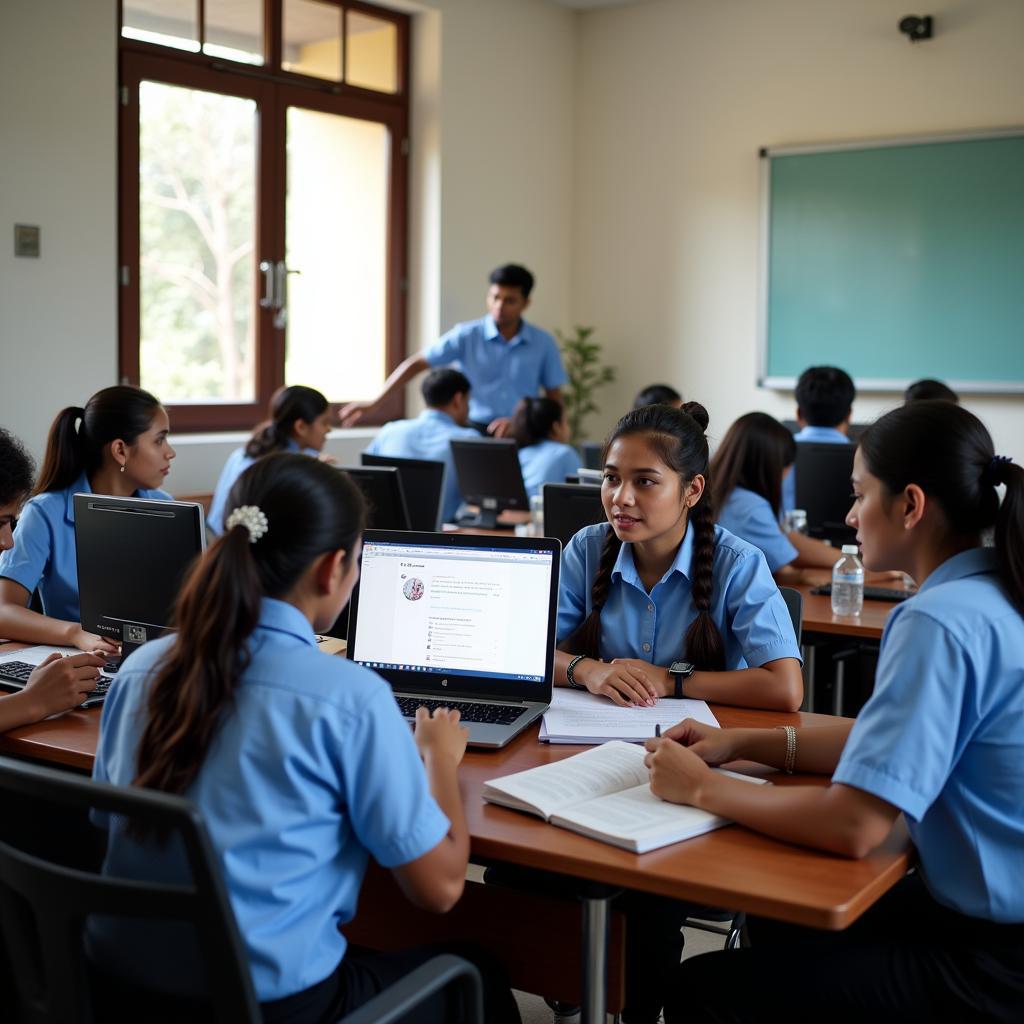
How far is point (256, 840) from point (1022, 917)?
3.17 feet

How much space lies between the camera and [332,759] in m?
1.44

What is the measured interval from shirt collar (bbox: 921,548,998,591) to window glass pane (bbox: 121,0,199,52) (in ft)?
15.5

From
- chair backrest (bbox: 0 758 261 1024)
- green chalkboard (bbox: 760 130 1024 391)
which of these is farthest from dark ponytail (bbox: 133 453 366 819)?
green chalkboard (bbox: 760 130 1024 391)

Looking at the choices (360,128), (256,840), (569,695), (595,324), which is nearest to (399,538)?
(569,695)

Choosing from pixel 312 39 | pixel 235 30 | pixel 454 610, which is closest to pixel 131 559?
pixel 454 610

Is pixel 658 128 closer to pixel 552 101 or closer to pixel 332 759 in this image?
pixel 552 101

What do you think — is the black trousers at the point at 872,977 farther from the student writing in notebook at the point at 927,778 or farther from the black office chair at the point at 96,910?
the black office chair at the point at 96,910

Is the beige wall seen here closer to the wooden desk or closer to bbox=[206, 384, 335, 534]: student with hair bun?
bbox=[206, 384, 335, 534]: student with hair bun

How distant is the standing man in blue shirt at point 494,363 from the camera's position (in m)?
6.23

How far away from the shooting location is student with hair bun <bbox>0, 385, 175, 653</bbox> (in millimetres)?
2834

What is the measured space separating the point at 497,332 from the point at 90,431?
345 centimetres

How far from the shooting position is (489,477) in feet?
15.4

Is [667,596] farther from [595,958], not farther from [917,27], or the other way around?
[917,27]

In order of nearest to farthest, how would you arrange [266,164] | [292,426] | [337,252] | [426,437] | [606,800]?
1. [606,800]
2. [292,426]
3. [426,437]
4. [266,164]
5. [337,252]
